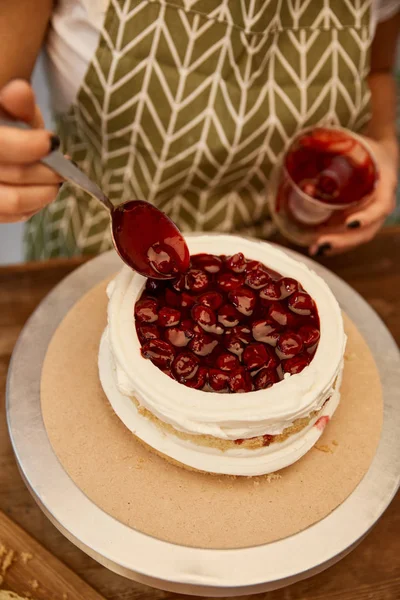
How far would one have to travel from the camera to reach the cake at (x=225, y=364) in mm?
765

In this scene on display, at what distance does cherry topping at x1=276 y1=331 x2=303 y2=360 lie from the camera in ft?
2.68

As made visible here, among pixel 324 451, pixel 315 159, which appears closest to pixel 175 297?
pixel 324 451

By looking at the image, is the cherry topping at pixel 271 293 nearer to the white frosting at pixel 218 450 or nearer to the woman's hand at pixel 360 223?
the white frosting at pixel 218 450

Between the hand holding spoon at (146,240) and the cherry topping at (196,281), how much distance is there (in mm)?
18

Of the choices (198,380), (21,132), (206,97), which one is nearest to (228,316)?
(198,380)

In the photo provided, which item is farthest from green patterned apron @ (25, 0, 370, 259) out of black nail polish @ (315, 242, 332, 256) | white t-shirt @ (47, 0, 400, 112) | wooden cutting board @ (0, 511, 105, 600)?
wooden cutting board @ (0, 511, 105, 600)

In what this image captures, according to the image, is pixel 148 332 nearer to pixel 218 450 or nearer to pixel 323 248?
pixel 218 450

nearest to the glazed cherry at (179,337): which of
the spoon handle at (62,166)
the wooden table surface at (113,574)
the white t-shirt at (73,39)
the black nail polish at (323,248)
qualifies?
the spoon handle at (62,166)

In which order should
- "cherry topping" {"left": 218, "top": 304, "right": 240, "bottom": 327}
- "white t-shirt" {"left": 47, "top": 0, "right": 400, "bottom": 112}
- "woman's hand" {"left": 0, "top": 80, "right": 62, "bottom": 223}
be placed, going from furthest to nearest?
"white t-shirt" {"left": 47, "top": 0, "right": 400, "bottom": 112} → "cherry topping" {"left": 218, "top": 304, "right": 240, "bottom": 327} → "woman's hand" {"left": 0, "top": 80, "right": 62, "bottom": 223}

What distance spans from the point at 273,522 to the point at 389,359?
0.39 meters

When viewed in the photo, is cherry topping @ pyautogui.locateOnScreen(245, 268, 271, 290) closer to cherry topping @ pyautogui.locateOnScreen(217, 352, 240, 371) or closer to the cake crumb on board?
Result: cherry topping @ pyautogui.locateOnScreen(217, 352, 240, 371)

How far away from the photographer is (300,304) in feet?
2.88

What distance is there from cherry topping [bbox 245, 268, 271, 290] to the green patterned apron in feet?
1.33

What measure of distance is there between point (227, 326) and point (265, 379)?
10cm
